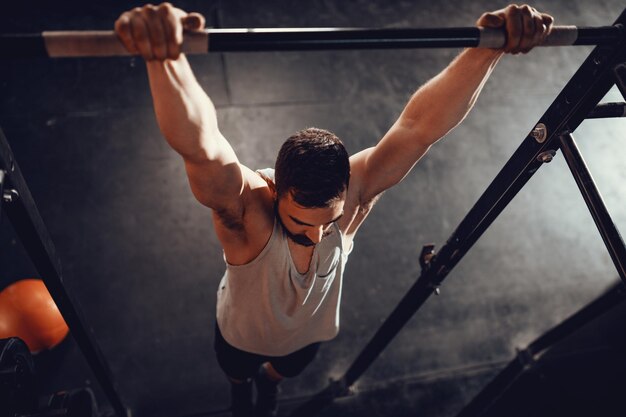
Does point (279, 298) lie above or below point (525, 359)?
above

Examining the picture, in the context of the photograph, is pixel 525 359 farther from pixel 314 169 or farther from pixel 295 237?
pixel 314 169

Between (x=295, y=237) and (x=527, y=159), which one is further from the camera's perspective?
(x=295, y=237)

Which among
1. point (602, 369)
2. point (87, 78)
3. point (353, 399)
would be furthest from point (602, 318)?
point (87, 78)

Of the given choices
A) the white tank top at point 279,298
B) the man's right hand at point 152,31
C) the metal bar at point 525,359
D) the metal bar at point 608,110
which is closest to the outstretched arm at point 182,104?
the man's right hand at point 152,31

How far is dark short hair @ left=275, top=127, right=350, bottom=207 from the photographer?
1.28 metres

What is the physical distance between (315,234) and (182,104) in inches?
21.2

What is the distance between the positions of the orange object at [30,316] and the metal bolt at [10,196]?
1.17 metres

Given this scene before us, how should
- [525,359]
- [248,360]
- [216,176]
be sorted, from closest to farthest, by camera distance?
[216,176]
[248,360]
[525,359]

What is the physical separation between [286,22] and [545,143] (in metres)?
2.82

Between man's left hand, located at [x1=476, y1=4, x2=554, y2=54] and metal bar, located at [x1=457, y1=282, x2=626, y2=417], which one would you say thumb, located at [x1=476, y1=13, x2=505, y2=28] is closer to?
man's left hand, located at [x1=476, y1=4, x2=554, y2=54]

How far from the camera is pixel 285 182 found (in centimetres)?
133

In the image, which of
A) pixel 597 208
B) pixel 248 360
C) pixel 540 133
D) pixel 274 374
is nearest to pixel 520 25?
pixel 540 133

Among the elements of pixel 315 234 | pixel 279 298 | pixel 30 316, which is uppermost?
pixel 315 234

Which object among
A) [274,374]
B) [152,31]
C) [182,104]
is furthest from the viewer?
[274,374]
